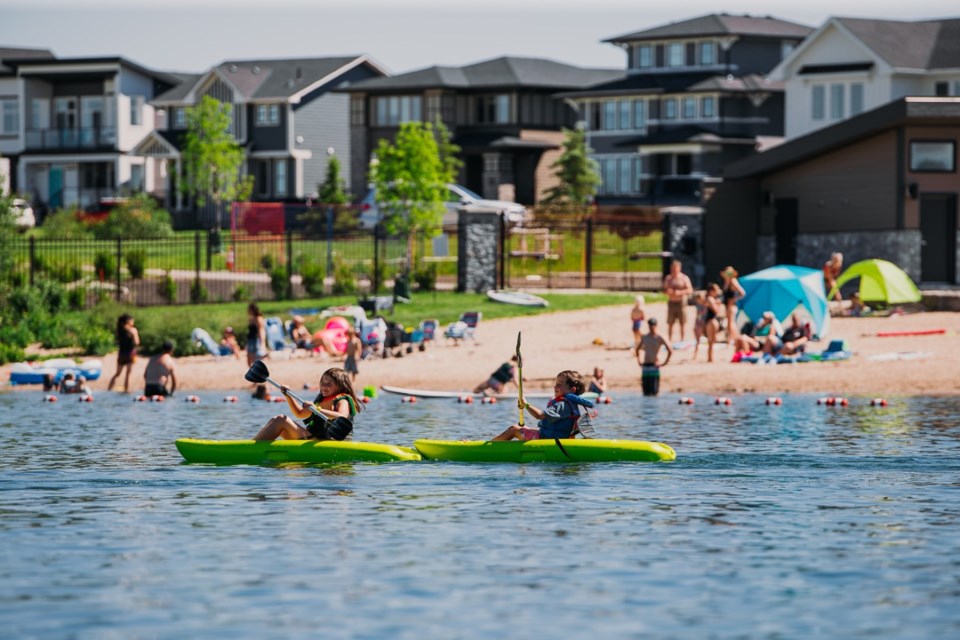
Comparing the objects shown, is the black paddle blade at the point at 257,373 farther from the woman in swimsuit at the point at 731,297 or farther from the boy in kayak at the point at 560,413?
the woman in swimsuit at the point at 731,297

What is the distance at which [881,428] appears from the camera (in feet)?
86.0

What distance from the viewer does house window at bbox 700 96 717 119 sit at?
75938 mm

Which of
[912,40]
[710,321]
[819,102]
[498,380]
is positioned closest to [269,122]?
[819,102]

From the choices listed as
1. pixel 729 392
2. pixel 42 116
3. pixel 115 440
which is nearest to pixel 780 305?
pixel 729 392

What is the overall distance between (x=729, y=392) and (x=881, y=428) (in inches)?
250

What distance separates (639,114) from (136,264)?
3788cm

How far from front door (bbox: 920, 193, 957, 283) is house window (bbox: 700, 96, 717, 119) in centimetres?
3174

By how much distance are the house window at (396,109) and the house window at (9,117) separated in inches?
698

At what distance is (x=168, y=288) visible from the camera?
44.3 meters

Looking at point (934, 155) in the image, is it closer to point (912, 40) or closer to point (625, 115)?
point (912, 40)

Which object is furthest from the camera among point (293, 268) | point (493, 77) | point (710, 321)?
point (493, 77)

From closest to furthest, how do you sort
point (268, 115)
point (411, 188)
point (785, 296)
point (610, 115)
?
1. point (785, 296)
2. point (411, 188)
3. point (610, 115)
4. point (268, 115)

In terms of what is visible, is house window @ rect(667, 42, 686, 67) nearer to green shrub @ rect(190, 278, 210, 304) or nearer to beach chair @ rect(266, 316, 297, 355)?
green shrub @ rect(190, 278, 210, 304)

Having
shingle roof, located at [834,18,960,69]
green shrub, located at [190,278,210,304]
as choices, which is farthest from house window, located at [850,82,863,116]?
green shrub, located at [190,278,210,304]
